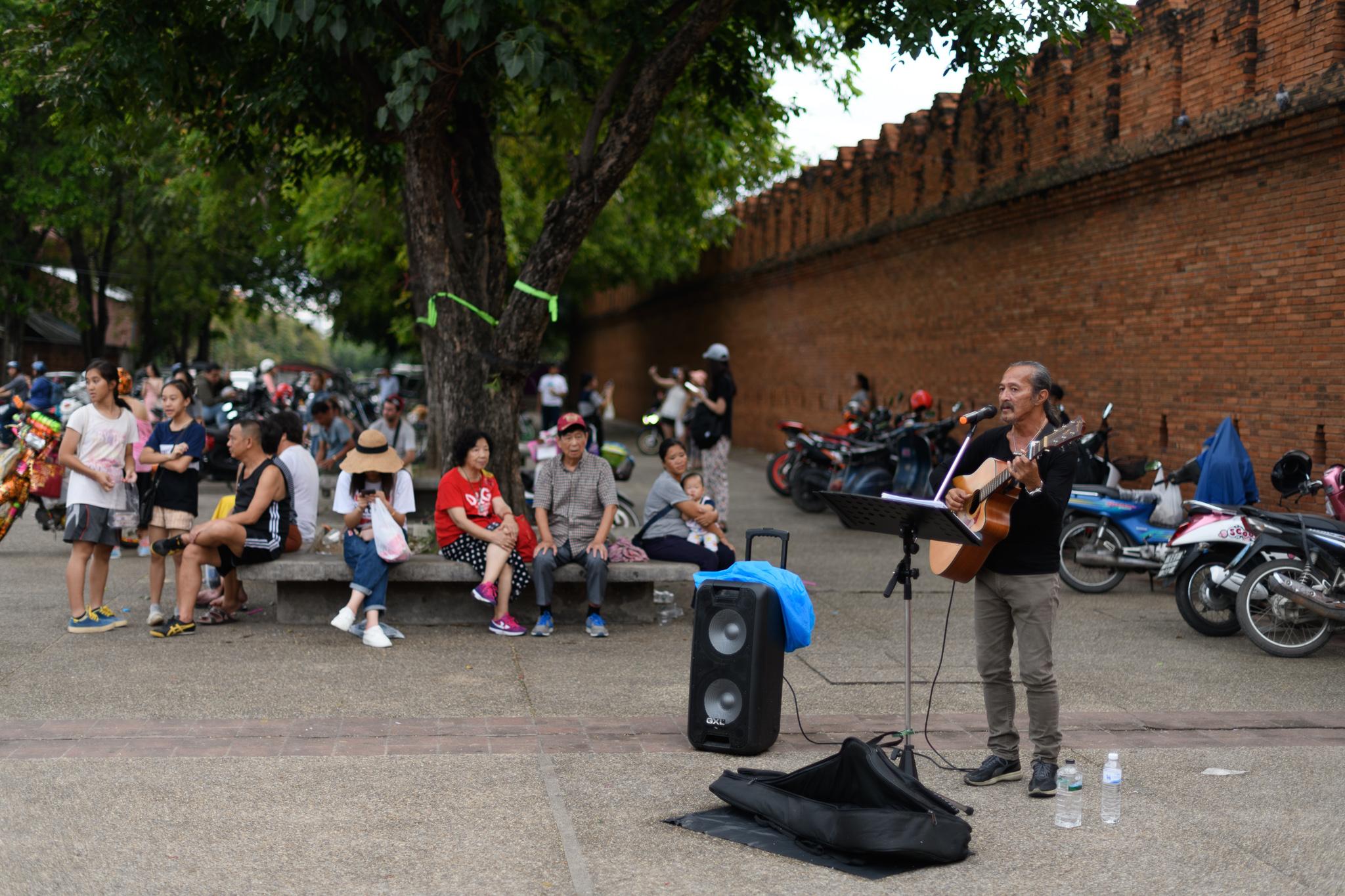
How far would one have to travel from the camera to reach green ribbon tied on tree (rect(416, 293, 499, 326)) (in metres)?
10.9

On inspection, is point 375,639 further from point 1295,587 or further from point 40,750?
point 1295,587

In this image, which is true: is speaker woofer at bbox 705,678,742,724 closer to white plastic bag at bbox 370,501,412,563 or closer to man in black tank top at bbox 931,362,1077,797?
man in black tank top at bbox 931,362,1077,797

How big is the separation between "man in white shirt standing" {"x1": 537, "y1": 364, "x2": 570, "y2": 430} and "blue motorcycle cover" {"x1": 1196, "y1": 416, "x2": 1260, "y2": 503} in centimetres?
1447

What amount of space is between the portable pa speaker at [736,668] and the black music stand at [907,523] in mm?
682

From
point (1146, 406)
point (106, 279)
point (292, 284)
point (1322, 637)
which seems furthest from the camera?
point (292, 284)

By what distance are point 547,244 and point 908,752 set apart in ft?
19.3

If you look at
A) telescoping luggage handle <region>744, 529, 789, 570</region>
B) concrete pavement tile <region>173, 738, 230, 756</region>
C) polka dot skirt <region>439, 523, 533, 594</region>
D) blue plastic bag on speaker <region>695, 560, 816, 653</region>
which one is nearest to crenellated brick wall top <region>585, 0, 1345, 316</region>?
polka dot skirt <region>439, 523, 533, 594</region>

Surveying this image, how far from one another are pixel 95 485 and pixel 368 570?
6.23ft

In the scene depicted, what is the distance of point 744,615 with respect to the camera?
6.30 meters

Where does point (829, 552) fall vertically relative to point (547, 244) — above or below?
below

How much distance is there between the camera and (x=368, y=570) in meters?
8.56

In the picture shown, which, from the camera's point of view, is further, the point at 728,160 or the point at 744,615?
the point at 728,160

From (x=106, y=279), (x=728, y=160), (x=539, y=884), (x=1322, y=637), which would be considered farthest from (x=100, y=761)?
(x=106, y=279)

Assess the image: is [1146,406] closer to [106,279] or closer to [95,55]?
[95,55]
